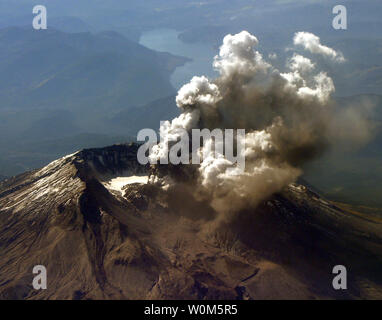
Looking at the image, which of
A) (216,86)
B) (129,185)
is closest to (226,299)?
(129,185)

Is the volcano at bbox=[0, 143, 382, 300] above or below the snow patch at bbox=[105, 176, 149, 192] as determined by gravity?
below

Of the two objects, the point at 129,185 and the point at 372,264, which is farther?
the point at 129,185

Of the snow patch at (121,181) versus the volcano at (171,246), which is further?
the snow patch at (121,181)

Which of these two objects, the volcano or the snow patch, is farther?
the snow patch

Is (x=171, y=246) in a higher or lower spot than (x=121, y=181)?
lower

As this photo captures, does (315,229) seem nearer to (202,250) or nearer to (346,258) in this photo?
(346,258)

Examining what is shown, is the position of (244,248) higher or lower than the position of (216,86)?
lower

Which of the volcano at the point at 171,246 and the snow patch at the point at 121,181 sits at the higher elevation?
the snow patch at the point at 121,181
